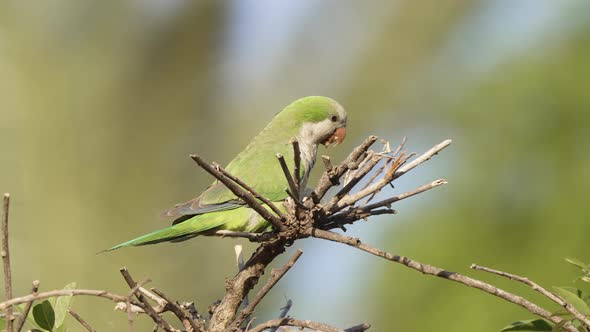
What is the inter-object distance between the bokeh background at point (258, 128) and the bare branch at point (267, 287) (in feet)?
15.2

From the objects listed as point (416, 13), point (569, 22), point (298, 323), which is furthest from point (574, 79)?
point (298, 323)

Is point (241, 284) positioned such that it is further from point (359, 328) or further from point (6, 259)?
point (6, 259)

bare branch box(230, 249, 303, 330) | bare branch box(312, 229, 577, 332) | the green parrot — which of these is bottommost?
bare branch box(312, 229, 577, 332)

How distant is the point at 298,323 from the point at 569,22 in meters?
8.05

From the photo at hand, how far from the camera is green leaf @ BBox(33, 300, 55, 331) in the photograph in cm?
242

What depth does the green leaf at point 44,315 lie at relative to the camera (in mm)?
2416

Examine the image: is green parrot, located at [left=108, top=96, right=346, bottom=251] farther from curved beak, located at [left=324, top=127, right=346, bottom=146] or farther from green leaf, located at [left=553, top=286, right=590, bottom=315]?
green leaf, located at [left=553, top=286, right=590, bottom=315]

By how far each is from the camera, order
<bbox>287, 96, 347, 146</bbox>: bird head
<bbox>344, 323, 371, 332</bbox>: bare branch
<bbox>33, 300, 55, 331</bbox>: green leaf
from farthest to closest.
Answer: <bbox>287, 96, 347, 146</bbox>: bird head → <bbox>344, 323, 371, 332</bbox>: bare branch → <bbox>33, 300, 55, 331</bbox>: green leaf

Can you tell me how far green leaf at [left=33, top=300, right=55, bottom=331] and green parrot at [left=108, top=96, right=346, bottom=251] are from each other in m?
0.86

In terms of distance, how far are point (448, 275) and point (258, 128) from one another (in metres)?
6.79

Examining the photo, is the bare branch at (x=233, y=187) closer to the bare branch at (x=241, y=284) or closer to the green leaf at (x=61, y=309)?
the bare branch at (x=241, y=284)

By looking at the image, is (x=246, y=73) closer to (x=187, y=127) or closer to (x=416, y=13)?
(x=187, y=127)

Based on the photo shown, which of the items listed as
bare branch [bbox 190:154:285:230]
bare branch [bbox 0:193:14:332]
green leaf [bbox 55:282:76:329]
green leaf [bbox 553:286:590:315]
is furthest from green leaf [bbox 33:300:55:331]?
green leaf [bbox 553:286:590:315]

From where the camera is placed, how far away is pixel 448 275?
220 cm
